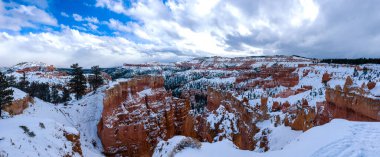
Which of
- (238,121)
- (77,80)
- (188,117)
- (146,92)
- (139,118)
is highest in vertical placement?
(77,80)

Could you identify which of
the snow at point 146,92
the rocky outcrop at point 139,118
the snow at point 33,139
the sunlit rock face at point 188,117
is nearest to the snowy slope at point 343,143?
the snow at point 33,139

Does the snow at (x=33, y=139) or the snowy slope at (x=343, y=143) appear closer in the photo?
the snowy slope at (x=343, y=143)

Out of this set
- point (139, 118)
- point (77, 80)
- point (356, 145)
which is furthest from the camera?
point (77, 80)

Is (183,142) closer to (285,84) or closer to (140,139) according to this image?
(140,139)

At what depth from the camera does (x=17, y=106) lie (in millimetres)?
28438

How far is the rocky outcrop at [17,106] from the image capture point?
89.2ft

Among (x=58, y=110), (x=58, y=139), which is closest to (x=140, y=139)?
(x=58, y=110)

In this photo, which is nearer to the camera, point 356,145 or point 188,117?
point 356,145

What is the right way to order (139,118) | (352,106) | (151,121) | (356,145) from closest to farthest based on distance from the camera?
(356,145) → (352,106) → (139,118) → (151,121)

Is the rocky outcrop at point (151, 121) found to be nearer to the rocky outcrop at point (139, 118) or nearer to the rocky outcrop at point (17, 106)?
the rocky outcrop at point (139, 118)

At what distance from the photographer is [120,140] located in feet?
101

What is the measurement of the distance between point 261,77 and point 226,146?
409 feet

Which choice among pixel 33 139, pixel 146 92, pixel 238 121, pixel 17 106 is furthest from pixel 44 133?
pixel 238 121

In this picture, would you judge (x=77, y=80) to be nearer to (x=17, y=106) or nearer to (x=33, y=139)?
(x=17, y=106)
